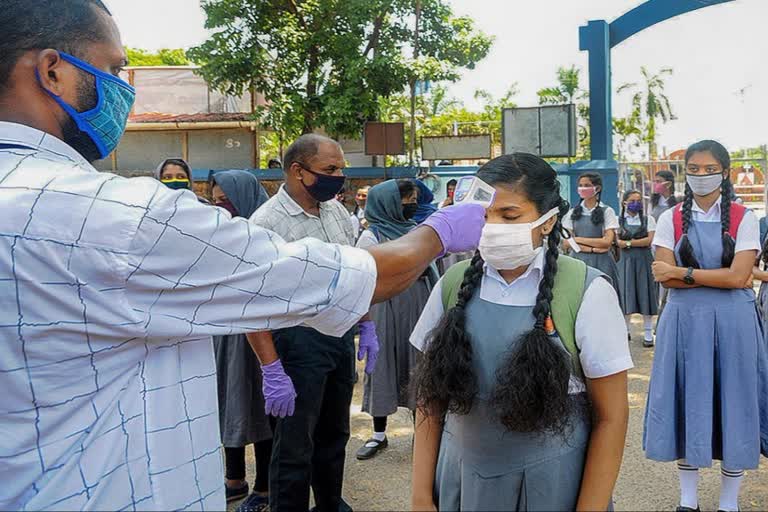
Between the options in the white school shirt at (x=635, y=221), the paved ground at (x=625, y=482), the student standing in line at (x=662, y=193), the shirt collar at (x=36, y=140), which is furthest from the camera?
the student standing in line at (x=662, y=193)

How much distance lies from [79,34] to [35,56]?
91mm

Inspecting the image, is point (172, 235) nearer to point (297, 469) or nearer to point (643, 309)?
point (297, 469)

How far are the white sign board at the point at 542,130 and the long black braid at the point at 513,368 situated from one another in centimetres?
870

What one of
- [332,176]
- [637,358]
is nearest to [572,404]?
[332,176]

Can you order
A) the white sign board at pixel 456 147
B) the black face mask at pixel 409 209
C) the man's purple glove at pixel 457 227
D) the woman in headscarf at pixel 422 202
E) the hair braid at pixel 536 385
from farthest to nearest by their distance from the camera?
1. the white sign board at pixel 456 147
2. the woman in headscarf at pixel 422 202
3. the black face mask at pixel 409 209
4. the hair braid at pixel 536 385
5. the man's purple glove at pixel 457 227

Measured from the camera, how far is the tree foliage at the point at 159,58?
3241cm

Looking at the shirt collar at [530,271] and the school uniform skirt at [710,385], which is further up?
the shirt collar at [530,271]

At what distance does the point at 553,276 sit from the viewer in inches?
81.5

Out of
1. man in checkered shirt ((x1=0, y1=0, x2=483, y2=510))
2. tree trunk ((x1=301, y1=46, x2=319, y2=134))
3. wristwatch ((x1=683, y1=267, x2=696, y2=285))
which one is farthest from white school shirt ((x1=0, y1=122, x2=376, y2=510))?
tree trunk ((x1=301, y1=46, x2=319, y2=134))

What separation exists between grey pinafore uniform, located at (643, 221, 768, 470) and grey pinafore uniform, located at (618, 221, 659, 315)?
4.48 meters

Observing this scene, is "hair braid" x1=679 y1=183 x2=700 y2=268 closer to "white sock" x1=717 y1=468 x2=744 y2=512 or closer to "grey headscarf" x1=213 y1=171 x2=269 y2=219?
"white sock" x1=717 y1=468 x2=744 y2=512

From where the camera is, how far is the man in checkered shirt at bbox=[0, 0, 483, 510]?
3.76ft


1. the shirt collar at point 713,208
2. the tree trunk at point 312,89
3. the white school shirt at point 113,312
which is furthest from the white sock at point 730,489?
the tree trunk at point 312,89

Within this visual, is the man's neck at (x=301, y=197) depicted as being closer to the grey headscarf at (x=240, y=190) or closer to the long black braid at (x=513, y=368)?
the grey headscarf at (x=240, y=190)
